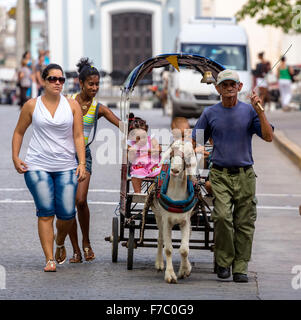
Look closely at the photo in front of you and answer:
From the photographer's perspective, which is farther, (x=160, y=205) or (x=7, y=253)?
(x=7, y=253)

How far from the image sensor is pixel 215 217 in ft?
29.6

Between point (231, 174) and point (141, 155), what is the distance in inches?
40.6

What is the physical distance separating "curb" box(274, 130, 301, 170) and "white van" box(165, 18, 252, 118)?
2935mm

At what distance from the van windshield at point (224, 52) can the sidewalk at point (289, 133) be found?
1.91 m

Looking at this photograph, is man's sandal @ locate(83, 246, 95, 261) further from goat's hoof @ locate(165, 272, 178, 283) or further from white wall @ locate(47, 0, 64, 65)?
white wall @ locate(47, 0, 64, 65)

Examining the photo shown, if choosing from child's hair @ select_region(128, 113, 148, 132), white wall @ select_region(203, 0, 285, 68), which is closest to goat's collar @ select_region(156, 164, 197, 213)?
child's hair @ select_region(128, 113, 148, 132)

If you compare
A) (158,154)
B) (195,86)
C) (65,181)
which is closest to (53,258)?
(65,181)

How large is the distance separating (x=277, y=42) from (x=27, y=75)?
28.2 m

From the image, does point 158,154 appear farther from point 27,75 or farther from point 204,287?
point 27,75

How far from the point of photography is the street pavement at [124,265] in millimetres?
8492

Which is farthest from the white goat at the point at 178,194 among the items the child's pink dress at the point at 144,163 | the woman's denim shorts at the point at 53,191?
the woman's denim shorts at the point at 53,191

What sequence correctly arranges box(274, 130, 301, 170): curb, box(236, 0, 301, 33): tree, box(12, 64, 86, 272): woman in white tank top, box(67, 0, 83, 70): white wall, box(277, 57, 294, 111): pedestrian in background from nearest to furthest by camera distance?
1. box(12, 64, 86, 272): woman in white tank top
2. box(274, 130, 301, 170): curb
3. box(236, 0, 301, 33): tree
4. box(277, 57, 294, 111): pedestrian in background
5. box(67, 0, 83, 70): white wall

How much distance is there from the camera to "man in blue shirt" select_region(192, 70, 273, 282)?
9.02m

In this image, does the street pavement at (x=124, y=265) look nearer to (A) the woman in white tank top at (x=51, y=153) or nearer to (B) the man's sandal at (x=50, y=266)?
(B) the man's sandal at (x=50, y=266)
